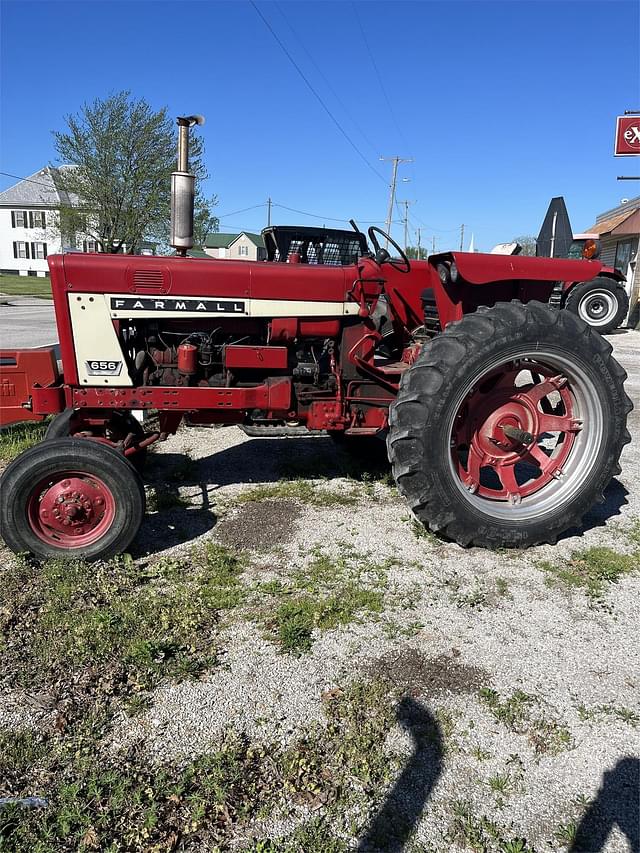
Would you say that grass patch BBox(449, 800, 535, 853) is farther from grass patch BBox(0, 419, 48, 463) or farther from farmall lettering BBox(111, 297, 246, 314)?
grass patch BBox(0, 419, 48, 463)

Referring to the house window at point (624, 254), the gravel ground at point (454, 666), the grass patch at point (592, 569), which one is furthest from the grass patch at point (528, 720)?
the house window at point (624, 254)

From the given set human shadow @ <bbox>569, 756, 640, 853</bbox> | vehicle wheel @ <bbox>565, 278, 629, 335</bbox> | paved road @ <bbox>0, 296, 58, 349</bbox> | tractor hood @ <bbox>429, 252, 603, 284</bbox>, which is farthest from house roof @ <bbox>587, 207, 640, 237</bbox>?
human shadow @ <bbox>569, 756, 640, 853</bbox>

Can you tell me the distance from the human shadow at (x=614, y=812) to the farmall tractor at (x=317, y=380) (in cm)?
154

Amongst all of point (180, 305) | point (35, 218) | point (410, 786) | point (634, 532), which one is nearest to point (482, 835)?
point (410, 786)

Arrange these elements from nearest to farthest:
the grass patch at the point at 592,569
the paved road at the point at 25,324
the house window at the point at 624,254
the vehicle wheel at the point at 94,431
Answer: the grass patch at the point at 592,569 → the vehicle wheel at the point at 94,431 → the paved road at the point at 25,324 → the house window at the point at 624,254

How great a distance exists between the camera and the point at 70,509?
128 inches

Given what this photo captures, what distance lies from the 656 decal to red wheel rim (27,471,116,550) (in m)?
0.69

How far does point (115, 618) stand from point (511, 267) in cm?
294

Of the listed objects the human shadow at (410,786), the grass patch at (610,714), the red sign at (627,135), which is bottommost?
the human shadow at (410,786)

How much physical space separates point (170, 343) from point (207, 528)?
1179 millimetres

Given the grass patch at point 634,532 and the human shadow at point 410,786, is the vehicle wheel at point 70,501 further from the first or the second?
the grass patch at point 634,532

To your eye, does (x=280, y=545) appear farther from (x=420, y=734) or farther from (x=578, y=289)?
(x=578, y=289)

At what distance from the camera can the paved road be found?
11.6 m

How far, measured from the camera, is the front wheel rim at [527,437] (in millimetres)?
3693
